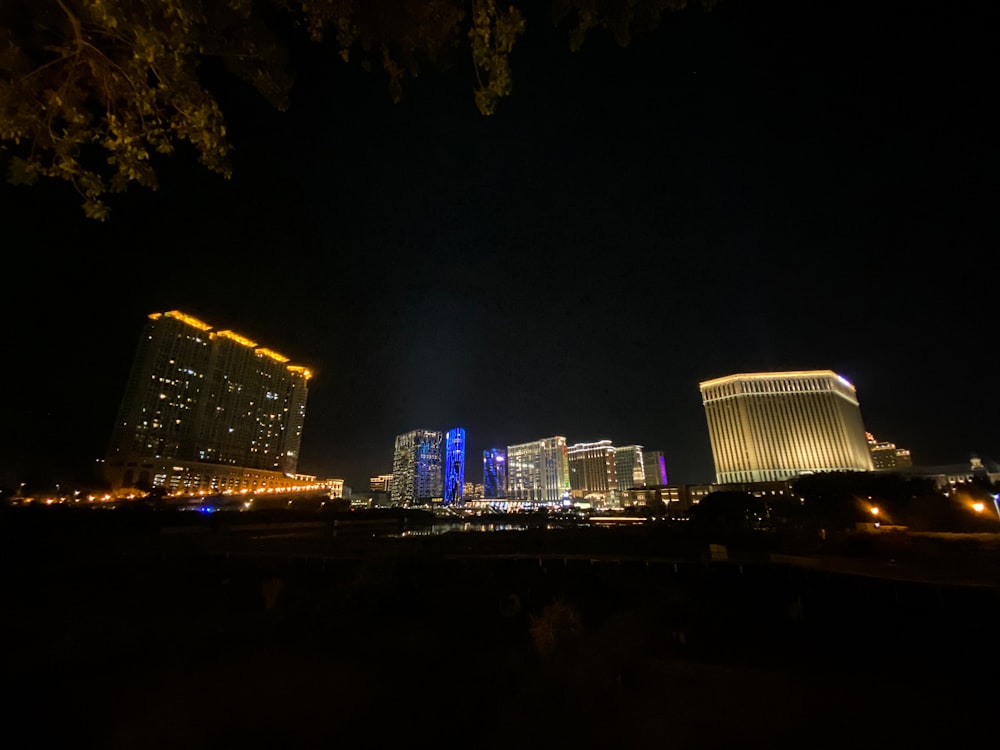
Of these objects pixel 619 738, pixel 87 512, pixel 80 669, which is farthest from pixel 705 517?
pixel 87 512

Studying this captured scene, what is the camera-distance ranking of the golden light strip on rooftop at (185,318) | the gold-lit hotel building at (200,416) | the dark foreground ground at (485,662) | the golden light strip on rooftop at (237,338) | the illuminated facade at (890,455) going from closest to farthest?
the dark foreground ground at (485,662) < the gold-lit hotel building at (200,416) < the golden light strip on rooftop at (185,318) < the golden light strip on rooftop at (237,338) < the illuminated facade at (890,455)

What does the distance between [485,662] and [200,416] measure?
308 ft

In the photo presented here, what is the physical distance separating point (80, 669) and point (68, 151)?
9253mm

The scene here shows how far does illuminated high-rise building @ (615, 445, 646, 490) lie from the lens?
512 ft

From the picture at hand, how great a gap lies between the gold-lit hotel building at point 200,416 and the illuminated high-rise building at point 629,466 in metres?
120

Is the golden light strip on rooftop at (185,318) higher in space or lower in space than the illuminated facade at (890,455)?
higher

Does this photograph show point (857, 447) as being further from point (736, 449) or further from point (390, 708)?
point (390, 708)

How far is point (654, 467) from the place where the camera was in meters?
166

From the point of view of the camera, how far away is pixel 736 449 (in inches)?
3989

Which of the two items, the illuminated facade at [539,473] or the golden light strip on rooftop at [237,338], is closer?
the golden light strip on rooftop at [237,338]

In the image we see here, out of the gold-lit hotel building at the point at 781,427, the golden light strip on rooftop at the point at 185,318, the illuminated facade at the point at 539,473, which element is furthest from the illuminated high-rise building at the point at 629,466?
the golden light strip on rooftop at the point at 185,318

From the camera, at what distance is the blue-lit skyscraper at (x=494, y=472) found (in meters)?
188

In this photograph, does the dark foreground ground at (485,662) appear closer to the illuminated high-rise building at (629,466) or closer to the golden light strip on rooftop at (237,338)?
the golden light strip on rooftop at (237,338)

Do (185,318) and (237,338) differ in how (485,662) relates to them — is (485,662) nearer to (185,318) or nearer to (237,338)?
(185,318)
